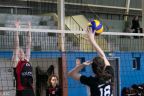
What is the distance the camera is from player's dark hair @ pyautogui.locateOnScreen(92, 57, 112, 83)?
4.38 meters

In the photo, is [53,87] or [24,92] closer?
[24,92]

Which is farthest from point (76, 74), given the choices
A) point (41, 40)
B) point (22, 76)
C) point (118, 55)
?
point (118, 55)

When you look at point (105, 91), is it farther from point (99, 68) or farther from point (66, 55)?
point (66, 55)

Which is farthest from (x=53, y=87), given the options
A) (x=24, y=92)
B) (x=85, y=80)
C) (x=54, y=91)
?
(x=85, y=80)

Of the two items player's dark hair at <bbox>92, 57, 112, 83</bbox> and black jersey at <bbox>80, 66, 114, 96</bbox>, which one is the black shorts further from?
player's dark hair at <bbox>92, 57, 112, 83</bbox>

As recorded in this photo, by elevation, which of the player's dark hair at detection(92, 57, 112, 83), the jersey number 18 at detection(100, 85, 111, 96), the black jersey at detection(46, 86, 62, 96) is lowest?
the black jersey at detection(46, 86, 62, 96)

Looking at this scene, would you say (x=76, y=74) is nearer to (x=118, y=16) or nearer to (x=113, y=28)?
(x=113, y=28)

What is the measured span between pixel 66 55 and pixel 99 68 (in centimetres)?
678

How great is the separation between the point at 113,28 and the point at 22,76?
1262cm

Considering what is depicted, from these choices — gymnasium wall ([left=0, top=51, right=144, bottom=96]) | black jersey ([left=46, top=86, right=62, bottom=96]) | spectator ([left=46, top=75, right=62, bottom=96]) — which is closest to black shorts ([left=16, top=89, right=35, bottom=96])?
spectator ([left=46, top=75, right=62, bottom=96])

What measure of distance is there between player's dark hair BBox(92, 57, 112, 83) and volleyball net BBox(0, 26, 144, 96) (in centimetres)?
429

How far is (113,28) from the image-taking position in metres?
18.7

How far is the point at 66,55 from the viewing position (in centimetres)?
1116

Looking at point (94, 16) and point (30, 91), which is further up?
point (94, 16)
